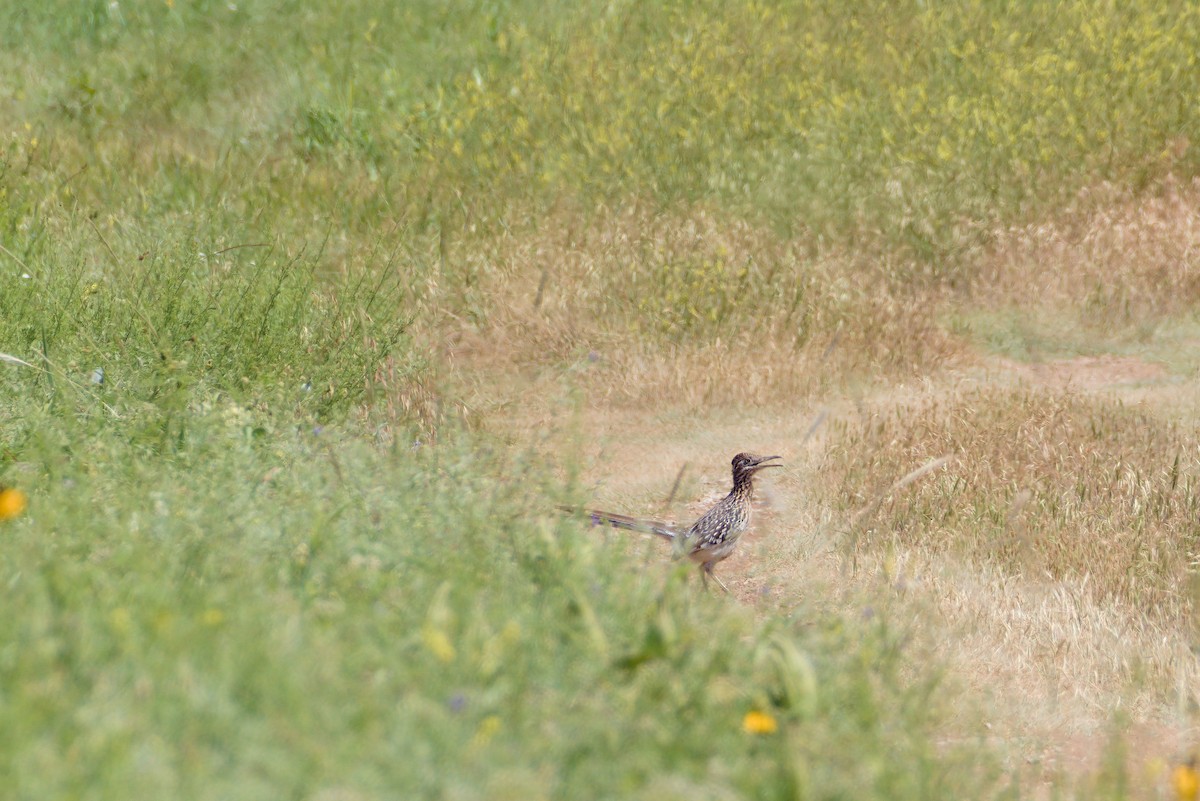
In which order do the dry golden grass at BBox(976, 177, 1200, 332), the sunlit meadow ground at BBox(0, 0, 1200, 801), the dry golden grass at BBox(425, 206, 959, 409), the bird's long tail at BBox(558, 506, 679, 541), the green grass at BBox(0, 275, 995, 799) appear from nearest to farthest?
1. the green grass at BBox(0, 275, 995, 799)
2. the sunlit meadow ground at BBox(0, 0, 1200, 801)
3. the bird's long tail at BBox(558, 506, 679, 541)
4. the dry golden grass at BBox(425, 206, 959, 409)
5. the dry golden grass at BBox(976, 177, 1200, 332)

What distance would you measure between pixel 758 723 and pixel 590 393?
501 cm

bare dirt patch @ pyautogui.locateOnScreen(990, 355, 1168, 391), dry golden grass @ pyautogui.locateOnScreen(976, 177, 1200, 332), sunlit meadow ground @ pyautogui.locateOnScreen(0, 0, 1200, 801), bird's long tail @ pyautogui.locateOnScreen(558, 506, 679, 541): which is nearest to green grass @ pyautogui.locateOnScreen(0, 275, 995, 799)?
sunlit meadow ground @ pyautogui.locateOnScreen(0, 0, 1200, 801)

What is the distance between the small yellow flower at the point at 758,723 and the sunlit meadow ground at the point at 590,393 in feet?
0.05

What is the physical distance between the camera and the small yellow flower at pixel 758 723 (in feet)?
10.0

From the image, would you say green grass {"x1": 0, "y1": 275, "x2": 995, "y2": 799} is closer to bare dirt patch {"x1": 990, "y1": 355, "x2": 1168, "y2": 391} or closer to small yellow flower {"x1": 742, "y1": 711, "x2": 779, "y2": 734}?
small yellow flower {"x1": 742, "y1": 711, "x2": 779, "y2": 734}

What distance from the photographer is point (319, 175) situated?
9656 mm

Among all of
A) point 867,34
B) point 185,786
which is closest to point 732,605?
point 185,786

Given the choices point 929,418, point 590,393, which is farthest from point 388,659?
point 590,393

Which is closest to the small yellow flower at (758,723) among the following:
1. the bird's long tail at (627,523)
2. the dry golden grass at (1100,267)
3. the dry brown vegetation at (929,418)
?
the bird's long tail at (627,523)

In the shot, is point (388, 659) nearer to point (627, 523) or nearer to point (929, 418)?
point (627, 523)

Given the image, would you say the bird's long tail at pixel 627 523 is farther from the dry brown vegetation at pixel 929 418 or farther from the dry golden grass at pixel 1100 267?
the dry golden grass at pixel 1100 267

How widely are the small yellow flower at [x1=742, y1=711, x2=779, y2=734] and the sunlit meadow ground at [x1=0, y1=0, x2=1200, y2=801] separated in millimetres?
14

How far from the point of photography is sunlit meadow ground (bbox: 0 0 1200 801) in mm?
2996

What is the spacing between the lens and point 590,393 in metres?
8.00
